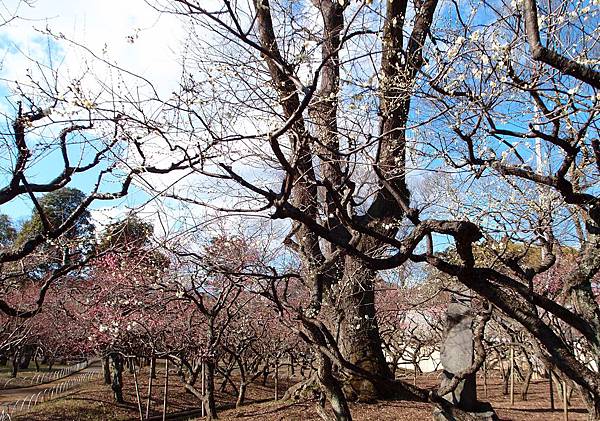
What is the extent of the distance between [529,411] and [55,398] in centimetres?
1316

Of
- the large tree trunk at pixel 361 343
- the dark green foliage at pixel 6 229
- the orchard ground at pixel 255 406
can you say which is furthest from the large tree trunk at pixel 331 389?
the dark green foliage at pixel 6 229

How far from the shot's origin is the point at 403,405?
26.0ft

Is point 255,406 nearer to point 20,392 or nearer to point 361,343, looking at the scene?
point 361,343

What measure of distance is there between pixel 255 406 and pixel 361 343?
3381mm

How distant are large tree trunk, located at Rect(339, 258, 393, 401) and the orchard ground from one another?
0.27m

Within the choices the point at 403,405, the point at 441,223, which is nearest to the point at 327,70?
the point at 441,223

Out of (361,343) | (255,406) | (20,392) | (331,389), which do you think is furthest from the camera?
(20,392)

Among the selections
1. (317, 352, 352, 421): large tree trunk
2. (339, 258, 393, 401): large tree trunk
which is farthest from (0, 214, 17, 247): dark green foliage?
(317, 352, 352, 421): large tree trunk

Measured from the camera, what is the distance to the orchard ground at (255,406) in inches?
306

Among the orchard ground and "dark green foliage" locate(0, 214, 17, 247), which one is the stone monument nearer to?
the orchard ground

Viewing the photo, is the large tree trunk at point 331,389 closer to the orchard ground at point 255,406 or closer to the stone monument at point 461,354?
the stone monument at point 461,354

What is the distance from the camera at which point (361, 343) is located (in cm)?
802

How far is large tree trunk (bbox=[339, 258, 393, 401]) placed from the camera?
788cm

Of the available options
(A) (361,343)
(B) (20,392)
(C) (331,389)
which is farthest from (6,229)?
(C) (331,389)
